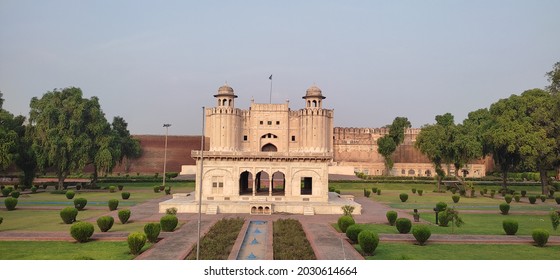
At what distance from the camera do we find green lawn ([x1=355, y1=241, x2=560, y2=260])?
1343cm

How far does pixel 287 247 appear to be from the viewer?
1432 cm

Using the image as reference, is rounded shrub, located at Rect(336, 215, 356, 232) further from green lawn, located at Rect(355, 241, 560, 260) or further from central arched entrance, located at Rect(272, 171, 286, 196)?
central arched entrance, located at Rect(272, 171, 286, 196)

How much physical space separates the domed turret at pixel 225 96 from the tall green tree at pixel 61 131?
15.0 m

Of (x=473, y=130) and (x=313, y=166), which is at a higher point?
(x=473, y=130)

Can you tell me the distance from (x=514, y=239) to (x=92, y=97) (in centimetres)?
3271

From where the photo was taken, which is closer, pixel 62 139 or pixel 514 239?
pixel 514 239

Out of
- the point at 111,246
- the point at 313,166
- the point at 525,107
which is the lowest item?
the point at 111,246

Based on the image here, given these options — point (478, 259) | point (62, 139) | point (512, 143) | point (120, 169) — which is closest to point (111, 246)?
point (478, 259)

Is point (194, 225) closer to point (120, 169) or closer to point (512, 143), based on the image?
point (512, 143)

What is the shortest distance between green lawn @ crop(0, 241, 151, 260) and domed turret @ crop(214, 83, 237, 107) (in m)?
33.6

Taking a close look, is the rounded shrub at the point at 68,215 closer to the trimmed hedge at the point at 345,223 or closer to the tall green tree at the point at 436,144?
the trimmed hedge at the point at 345,223

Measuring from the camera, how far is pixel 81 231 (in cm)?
1506

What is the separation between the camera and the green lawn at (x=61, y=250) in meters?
13.0
